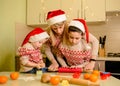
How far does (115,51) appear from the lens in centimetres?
289

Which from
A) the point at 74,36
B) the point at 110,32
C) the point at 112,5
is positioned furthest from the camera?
the point at 110,32

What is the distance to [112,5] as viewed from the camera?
267cm

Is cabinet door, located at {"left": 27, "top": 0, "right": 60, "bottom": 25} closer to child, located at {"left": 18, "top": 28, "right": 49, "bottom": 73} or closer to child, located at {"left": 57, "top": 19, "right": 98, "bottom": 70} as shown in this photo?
child, located at {"left": 18, "top": 28, "right": 49, "bottom": 73}

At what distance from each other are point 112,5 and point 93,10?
0.85 feet

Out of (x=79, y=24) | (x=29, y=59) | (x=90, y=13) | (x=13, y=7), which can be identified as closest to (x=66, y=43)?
(x=79, y=24)

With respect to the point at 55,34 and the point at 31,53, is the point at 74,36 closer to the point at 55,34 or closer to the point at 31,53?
the point at 55,34

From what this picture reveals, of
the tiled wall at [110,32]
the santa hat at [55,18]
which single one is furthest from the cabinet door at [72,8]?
the santa hat at [55,18]

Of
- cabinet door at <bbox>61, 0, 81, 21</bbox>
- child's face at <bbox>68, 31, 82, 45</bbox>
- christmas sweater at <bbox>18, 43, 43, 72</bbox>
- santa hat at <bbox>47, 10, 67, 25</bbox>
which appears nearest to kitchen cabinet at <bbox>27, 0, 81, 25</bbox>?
cabinet door at <bbox>61, 0, 81, 21</bbox>

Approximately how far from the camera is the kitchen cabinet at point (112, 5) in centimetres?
265

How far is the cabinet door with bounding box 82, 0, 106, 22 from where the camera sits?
2699 millimetres

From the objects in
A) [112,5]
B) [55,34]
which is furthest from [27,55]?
[112,5]

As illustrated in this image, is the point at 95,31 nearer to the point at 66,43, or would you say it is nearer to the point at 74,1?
the point at 74,1

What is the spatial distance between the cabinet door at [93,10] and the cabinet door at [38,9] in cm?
41

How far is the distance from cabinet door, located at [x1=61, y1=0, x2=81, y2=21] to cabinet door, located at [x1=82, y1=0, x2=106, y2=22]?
72 millimetres
